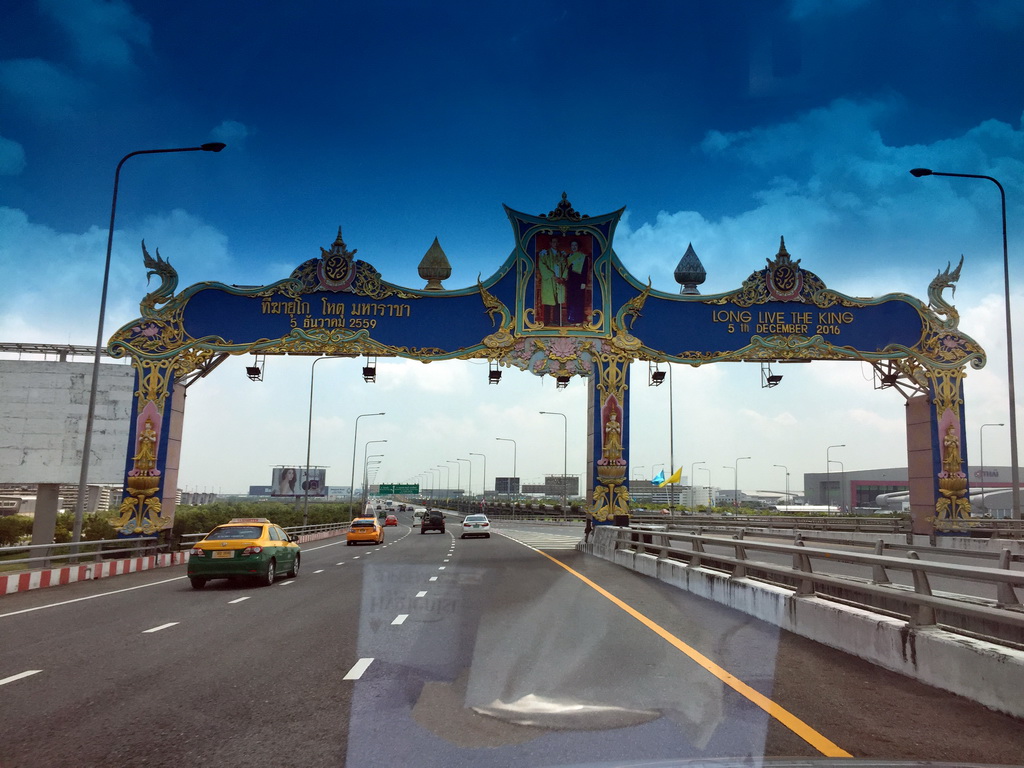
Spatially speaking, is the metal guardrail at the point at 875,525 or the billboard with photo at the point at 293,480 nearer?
the metal guardrail at the point at 875,525

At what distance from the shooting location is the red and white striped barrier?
63.2ft


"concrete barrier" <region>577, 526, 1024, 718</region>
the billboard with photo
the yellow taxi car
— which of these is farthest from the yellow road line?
the billboard with photo

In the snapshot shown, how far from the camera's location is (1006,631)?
318 inches

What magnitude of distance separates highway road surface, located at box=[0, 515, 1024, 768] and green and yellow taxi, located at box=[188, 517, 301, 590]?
4.05 m

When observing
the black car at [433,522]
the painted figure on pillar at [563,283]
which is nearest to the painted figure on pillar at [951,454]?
the painted figure on pillar at [563,283]

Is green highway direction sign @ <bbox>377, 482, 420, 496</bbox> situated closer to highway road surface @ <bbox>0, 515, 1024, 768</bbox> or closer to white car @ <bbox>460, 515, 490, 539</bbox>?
white car @ <bbox>460, 515, 490, 539</bbox>

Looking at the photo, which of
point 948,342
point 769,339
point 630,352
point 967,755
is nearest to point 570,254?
point 630,352

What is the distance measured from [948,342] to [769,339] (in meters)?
6.56

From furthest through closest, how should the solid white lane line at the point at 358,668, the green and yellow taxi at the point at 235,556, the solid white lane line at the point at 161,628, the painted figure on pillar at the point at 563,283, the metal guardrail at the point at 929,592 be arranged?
the painted figure on pillar at the point at 563,283, the green and yellow taxi at the point at 235,556, the solid white lane line at the point at 161,628, the solid white lane line at the point at 358,668, the metal guardrail at the point at 929,592

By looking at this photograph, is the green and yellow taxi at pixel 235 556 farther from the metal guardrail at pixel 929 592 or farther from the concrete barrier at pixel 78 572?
the metal guardrail at pixel 929 592

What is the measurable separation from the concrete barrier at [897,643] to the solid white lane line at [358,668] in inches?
212

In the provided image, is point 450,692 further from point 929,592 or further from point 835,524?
point 835,524

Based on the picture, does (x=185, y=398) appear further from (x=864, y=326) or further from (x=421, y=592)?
(x=864, y=326)

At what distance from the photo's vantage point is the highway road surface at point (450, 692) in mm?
5789
